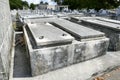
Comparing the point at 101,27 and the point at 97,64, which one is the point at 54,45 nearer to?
the point at 97,64

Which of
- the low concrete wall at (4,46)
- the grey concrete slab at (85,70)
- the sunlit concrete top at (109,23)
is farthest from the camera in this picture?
the sunlit concrete top at (109,23)

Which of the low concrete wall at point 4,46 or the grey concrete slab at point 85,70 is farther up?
the low concrete wall at point 4,46

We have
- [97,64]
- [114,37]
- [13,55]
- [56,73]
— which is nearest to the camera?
[56,73]

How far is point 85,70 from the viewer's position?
4.58 m

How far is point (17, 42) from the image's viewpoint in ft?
23.7

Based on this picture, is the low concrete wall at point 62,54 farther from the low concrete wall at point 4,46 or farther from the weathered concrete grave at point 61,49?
the low concrete wall at point 4,46

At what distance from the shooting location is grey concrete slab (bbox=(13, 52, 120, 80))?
13.7ft

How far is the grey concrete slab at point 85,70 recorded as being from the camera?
4.18 meters

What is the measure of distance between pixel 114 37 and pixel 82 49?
6.77 feet

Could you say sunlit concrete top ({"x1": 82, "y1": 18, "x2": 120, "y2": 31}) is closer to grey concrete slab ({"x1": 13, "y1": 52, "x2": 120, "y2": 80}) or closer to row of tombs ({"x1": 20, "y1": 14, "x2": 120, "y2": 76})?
row of tombs ({"x1": 20, "y1": 14, "x2": 120, "y2": 76})

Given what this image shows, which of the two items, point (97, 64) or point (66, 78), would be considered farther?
point (97, 64)

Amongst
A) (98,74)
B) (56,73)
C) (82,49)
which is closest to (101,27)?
(82,49)

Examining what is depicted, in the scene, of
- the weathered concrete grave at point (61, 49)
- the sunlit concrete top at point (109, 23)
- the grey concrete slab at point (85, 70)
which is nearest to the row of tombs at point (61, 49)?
the weathered concrete grave at point (61, 49)

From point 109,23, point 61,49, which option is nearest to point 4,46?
point 61,49
